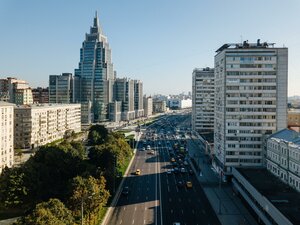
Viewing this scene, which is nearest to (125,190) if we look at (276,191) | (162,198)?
(162,198)

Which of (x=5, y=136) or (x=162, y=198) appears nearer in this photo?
(x=162, y=198)

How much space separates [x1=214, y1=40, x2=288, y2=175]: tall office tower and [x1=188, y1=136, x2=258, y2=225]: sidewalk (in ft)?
19.6

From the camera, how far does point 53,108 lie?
5728 inches

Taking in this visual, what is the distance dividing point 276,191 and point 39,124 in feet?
325

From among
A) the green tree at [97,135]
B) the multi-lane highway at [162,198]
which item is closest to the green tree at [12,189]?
the multi-lane highway at [162,198]

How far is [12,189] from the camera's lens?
57.5 m

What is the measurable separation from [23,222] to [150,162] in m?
71.5

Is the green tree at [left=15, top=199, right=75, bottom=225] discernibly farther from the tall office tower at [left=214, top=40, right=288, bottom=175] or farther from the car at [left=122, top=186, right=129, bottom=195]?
the tall office tower at [left=214, top=40, right=288, bottom=175]

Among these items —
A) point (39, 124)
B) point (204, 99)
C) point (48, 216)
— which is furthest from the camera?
point (204, 99)

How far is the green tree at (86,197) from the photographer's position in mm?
47750

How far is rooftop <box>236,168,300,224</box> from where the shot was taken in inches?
1755

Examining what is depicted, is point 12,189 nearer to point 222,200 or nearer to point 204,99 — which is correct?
point 222,200

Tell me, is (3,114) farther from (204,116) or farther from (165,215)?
(204,116)

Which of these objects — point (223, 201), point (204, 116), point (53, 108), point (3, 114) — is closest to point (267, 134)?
point (223, 201)
